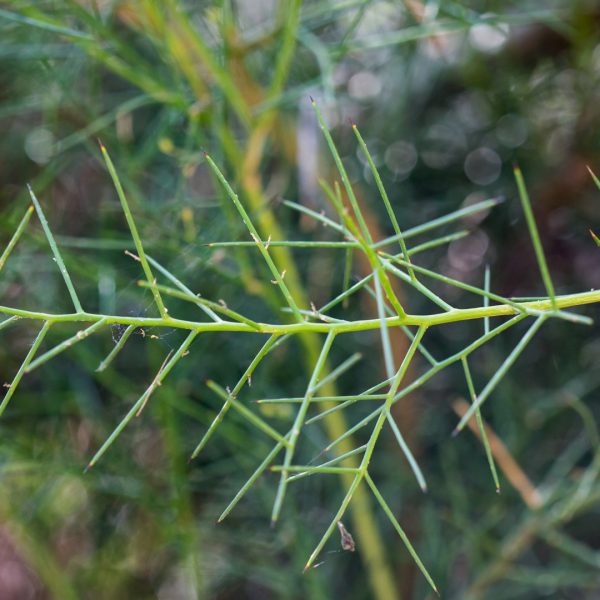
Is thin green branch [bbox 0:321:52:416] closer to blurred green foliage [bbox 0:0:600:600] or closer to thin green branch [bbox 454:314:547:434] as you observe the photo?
thin green branch [bbox 454:314:547:434]

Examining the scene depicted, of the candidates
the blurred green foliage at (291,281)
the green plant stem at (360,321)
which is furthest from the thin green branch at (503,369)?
the blurred green foliage at (291,281)

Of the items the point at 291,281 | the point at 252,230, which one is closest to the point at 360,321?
the point at 252,230

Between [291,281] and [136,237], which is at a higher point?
[136,237]

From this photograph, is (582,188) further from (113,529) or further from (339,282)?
(113,529)

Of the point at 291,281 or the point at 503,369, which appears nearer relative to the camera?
the point at 503,369

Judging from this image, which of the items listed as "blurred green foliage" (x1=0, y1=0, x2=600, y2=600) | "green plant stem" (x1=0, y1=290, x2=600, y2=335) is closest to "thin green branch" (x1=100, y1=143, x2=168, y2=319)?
"green plant stem" (x1=0, y1=290, x2=600, y2=335)

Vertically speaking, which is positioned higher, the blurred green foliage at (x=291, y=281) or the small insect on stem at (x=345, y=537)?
the small insect on stem at (x=345, y=537)

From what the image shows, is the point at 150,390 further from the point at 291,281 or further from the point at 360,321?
the point at 291,281

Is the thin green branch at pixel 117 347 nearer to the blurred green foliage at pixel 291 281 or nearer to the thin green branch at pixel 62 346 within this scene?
the thin green branch at pixel 62 346

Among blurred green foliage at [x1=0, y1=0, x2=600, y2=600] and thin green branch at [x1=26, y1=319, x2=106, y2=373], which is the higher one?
thin green branch at [x1=26, y1=319, x2=106, y2=373]
